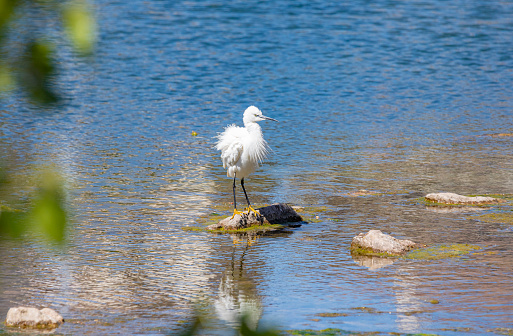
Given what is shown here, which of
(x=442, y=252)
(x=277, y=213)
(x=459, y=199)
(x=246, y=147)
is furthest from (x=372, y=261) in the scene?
(x=459, y=199)

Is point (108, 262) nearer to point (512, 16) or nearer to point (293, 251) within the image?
point (293, 251)

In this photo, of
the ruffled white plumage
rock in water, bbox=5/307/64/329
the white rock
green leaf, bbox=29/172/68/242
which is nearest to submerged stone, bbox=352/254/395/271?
the ruffled white plumage

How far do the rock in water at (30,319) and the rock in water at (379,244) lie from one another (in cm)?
351

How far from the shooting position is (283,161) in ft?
42.7

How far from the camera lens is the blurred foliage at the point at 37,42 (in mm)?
933

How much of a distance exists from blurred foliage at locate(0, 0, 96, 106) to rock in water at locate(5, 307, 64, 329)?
16.0ft

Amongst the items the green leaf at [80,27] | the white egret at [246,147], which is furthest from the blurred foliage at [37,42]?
the white egret at [246,147]

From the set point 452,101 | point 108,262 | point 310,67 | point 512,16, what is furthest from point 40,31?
point 512,16

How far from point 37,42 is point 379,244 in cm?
680

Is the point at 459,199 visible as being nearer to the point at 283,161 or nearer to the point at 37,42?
the point at 283,161

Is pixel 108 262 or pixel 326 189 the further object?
pixel 326 189

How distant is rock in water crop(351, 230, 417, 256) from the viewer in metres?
7.46

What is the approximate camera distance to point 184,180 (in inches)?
449

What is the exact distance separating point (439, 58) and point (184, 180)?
15.0 m
